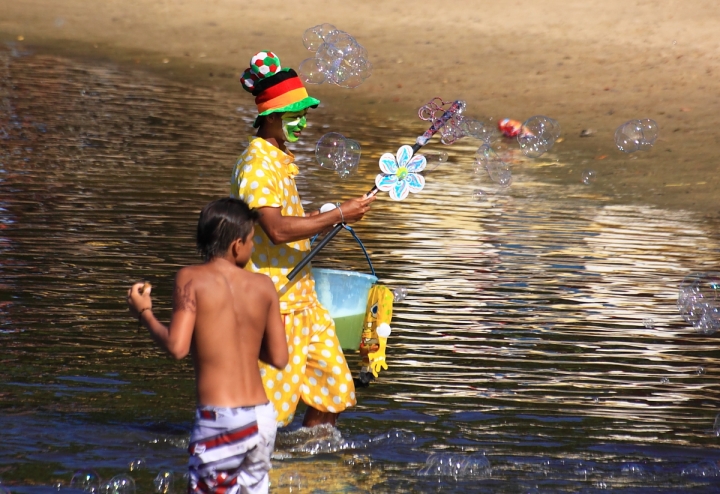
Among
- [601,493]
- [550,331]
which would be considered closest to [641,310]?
[550,331]

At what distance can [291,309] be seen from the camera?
4.59 meters

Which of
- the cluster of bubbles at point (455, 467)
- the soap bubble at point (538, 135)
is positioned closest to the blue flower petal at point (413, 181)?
the cluster of bubbles at point (455, 467)

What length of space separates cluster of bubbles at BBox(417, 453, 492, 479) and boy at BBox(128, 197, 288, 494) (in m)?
1.35

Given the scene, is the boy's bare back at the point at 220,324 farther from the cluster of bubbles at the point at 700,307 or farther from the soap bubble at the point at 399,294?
the soap bubble at the point at 399,294

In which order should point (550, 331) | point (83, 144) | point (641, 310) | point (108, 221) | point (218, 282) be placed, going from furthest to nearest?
1. point (83, 144)
2. point (108, 221)
3. point (641, 310)
4. point (550, 331)
5. point (218, 282)

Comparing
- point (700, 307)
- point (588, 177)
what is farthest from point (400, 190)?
point (588, 177)

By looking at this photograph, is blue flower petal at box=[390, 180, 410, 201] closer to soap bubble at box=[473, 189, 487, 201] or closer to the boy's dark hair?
the boy's dark hair

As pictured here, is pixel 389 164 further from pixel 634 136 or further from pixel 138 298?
pixel 634 136

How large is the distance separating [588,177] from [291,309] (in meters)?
8.08

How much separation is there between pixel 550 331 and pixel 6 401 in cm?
334

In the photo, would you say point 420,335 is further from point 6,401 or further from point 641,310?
point 6,401

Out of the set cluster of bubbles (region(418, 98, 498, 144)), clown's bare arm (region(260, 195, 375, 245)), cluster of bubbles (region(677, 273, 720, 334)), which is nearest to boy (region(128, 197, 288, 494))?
clown's bare arm (region(260, 195, 375, 245))

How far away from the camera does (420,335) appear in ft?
22.5

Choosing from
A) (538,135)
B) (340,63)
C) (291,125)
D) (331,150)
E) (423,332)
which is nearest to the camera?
(291,125)
